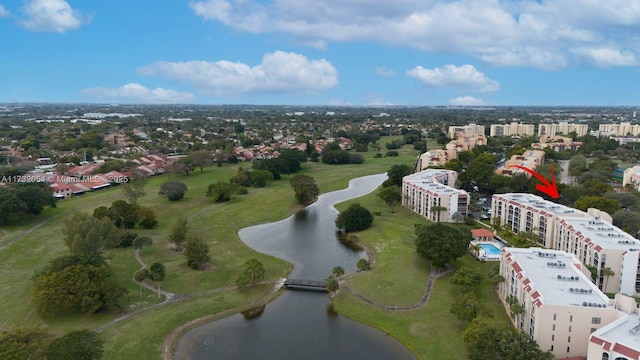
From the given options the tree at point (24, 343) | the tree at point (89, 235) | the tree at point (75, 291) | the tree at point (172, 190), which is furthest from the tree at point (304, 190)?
the tree at point (24, 343)

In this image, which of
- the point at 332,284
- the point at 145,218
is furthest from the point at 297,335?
the point at 145,218

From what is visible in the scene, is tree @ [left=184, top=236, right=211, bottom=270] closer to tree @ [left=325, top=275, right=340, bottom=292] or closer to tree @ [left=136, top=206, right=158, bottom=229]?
tree @ [left=325, top=275, right=340, bottom=292]

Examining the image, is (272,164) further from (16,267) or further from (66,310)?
(66,310)

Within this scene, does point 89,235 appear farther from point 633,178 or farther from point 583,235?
point 633,178

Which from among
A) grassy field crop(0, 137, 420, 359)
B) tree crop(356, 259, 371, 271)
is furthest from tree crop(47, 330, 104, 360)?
tree crop(356, 259, 371, 271)

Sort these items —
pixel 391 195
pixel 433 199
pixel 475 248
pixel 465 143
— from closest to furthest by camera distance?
pixel 475 248
pixel 433 199
pixel 391 195
pixel 465 143

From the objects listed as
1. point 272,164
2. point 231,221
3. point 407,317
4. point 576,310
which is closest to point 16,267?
point 231,221
